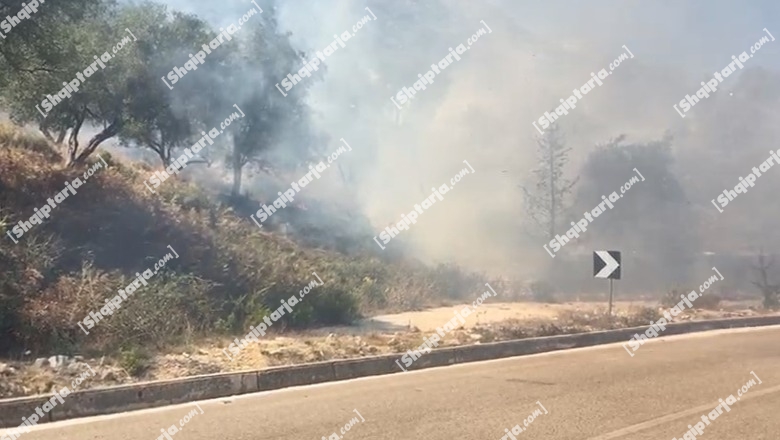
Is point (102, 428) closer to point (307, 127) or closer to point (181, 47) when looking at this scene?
point (181, 47)

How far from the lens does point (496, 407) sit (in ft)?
24.2

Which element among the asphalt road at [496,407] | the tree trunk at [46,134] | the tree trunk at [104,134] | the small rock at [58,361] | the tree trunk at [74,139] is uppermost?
the tree trunk at [46,134]

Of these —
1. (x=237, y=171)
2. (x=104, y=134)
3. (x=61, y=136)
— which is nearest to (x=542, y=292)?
(x=237, y=171)

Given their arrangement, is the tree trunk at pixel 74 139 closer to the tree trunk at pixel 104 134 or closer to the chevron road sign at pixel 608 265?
the tree trunk at pixel 104 134

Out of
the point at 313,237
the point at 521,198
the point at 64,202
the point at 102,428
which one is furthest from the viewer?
the point at 521,198

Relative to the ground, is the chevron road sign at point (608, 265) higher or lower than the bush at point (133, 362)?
lower

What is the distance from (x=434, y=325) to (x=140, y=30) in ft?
40.8

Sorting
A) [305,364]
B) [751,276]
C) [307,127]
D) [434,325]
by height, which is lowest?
[751,276]

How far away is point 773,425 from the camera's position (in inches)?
260

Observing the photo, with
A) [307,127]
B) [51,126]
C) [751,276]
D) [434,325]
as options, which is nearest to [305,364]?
[434,325]

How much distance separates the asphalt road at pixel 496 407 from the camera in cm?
630

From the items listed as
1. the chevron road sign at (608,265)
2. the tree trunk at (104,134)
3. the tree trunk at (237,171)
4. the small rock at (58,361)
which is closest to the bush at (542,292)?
the chevron road sign at (608,265)

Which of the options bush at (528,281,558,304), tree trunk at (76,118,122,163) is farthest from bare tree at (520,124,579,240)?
tree trunk at (76,118,122,163)

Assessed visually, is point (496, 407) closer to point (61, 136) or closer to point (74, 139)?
point (74, 139)
